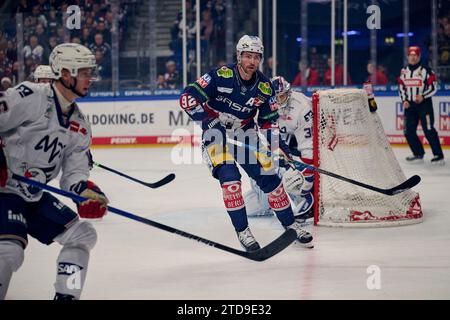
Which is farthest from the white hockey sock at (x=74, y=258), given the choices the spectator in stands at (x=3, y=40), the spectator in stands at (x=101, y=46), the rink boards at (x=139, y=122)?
the spectator in stands at (x=3, y=40)

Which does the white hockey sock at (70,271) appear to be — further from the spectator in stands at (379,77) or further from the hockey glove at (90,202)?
the spectator in stands at (379,77)

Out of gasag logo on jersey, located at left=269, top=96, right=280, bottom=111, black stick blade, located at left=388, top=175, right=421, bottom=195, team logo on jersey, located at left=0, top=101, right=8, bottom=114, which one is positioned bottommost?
black stick blade, located at left=388, top=175, right=421, bottom=195

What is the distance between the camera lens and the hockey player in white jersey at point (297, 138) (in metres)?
6.77


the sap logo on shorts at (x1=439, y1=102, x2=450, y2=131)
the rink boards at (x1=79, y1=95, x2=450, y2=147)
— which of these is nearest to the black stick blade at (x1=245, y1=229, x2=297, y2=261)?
the sap logo on shorts at (x1=439, y1=102, x2=450, y2=131)

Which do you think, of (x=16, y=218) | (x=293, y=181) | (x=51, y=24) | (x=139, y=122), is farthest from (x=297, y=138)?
(x=51, y=24)

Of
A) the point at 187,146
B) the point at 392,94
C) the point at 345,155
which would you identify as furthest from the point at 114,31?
the point at 345,155

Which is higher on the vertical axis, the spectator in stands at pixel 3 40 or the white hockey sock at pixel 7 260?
the spectator in stands at pixel 3 40

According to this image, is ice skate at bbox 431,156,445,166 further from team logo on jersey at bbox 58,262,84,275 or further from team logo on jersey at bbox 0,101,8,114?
team logo on jersey at bbox 0,101,8,114

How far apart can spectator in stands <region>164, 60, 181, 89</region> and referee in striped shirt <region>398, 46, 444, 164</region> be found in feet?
13.1

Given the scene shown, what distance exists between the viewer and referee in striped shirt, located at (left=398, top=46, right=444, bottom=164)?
10.7 metres

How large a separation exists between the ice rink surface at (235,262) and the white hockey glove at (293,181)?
31 cm

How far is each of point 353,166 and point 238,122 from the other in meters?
1.28

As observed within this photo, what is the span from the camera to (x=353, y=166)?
6832 millimetres

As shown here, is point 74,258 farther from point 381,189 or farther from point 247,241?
point 381,189
